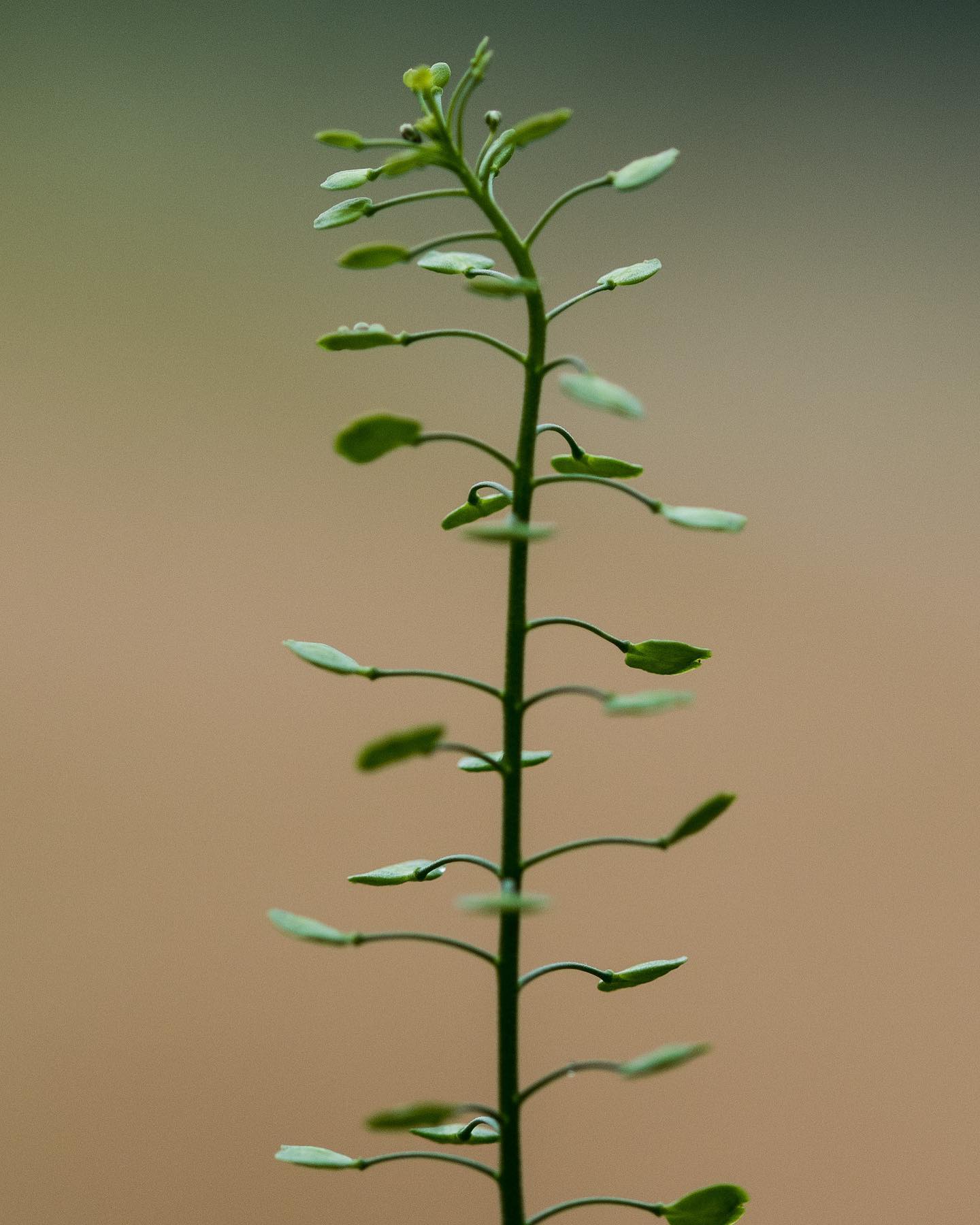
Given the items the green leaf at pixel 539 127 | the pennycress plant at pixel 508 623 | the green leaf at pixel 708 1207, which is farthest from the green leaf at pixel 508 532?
the green leaf at pixel 708 1207

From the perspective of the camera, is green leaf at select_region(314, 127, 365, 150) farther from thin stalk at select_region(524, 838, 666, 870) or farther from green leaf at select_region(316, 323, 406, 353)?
thin stalk at select_region(524, 838, 666, 870)

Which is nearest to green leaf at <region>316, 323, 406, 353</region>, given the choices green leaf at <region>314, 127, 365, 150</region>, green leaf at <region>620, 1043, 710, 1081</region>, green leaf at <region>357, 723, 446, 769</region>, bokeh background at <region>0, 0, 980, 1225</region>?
green leaf at <region>314, 127, 365, 150</region>

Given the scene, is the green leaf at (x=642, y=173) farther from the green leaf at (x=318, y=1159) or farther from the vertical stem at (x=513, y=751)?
the green leaf at (x=318, y=1159)

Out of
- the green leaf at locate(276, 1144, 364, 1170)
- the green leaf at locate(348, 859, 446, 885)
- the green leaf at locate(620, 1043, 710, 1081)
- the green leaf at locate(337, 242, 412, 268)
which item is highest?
the green leaf at locate(337, 242, 412, 268)

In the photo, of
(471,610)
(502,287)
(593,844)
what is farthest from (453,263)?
(471,610)

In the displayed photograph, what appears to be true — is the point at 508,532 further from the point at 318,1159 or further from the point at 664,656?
the point at 318,1159

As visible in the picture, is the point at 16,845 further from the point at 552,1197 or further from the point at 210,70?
the point at 210,70
